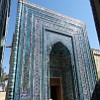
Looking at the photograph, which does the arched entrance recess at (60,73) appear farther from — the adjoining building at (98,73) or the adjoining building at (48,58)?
the adjoining building at (98,73)

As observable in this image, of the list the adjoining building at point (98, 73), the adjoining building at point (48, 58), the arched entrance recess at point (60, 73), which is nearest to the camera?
the adjoining building at point (48, 58)

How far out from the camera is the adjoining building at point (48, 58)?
161 inches

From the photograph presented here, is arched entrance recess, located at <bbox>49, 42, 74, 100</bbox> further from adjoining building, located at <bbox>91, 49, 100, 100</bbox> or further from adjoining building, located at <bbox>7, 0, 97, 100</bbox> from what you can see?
adjoining building, located at <bbox>91, 49, 100, 100</bbox>

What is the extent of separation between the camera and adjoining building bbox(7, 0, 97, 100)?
4102 millimetres

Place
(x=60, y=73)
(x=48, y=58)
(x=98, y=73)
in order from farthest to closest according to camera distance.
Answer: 1. (x=98, y=73)
2. (x=60, y=73)
3. (x=48, y=58)

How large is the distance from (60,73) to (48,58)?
1005mm

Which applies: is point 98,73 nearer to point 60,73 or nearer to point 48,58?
point 60,73

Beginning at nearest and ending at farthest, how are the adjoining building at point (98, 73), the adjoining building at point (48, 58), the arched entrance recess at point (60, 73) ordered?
the adjoining building at point (48, 58) → the adjoining building at point (98, 73) → the arched entrance recess at point (60, 73)

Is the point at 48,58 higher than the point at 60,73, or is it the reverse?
the point at 48,58

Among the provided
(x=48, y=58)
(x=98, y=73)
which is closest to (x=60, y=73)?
(x=48, y=58)

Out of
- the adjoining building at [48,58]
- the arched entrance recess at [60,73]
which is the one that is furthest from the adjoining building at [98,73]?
the arched entrance recess at [60,73]

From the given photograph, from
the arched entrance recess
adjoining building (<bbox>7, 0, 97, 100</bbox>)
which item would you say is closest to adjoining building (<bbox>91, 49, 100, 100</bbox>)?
adjoining building (<bbox>7, 0, 97, 100</bbox>)

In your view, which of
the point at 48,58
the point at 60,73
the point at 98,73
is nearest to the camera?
the point at 48,58

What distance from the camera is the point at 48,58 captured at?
4848mm
